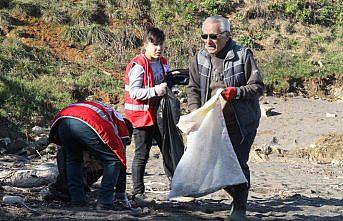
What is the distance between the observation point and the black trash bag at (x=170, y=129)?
5.95 m

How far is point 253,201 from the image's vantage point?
6.57 meters

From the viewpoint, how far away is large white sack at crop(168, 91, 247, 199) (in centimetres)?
511

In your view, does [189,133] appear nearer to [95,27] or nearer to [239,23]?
[95,27]

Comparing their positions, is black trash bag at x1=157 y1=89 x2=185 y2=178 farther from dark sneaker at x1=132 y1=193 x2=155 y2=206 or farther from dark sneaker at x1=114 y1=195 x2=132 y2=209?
dark sneaker at x1=114 y1=195 x2=132 y2=209

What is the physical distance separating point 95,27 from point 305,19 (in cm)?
641

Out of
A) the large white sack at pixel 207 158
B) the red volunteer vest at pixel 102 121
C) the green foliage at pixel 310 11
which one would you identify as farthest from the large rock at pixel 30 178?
the green foliage at pixel 310 11

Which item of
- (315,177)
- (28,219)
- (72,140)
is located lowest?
(315,177)

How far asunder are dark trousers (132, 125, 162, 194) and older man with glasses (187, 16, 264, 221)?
2.85 feet

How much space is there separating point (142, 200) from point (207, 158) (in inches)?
42.9

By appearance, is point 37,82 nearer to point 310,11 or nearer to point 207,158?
point 310,11

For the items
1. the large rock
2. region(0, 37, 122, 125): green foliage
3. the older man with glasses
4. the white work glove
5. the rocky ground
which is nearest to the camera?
the older man with glasses

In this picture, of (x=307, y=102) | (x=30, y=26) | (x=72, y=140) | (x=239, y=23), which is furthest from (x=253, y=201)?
(x=239, y=23)

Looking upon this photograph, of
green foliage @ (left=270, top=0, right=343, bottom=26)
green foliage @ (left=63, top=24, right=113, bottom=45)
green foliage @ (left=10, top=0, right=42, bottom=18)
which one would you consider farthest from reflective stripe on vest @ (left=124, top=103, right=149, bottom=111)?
green foliage @ (left=270, top=0, right=343, bottom=26)

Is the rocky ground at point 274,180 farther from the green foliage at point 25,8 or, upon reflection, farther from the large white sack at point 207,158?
the green foliage at point 25,8
